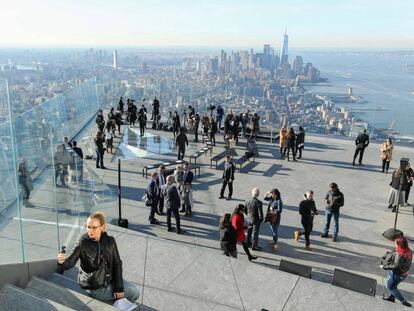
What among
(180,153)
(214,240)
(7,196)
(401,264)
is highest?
(7,196)

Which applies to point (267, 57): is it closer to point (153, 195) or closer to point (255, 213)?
point (153, 195)

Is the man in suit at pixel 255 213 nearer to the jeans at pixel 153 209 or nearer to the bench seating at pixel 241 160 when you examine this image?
the jeans at pixel 153 209

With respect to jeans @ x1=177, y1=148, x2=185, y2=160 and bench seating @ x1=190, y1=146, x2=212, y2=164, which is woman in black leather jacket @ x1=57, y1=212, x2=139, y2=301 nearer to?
bench seating @ x1=190, y1=146, x2=212, y2=164

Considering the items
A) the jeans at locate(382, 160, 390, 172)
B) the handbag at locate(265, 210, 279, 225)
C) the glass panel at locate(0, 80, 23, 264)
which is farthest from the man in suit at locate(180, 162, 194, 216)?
the jeans at locate(382, 160, 390, 172)

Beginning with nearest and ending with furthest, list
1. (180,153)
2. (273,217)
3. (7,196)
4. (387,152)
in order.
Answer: (7,196) → (273,217) → (387,152) → (180,153)

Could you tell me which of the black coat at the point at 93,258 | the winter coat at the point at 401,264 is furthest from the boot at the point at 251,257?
the black coat at the point at 93,258

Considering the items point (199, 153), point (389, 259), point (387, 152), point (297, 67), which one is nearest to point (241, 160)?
point (199, 153)

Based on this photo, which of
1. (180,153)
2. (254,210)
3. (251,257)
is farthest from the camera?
(180,153)
